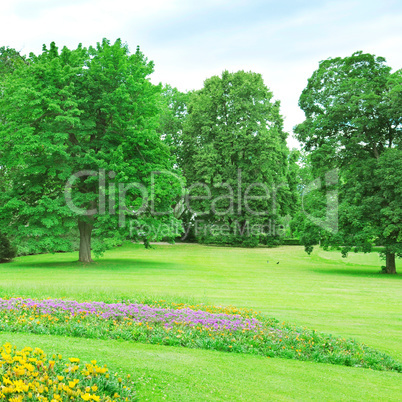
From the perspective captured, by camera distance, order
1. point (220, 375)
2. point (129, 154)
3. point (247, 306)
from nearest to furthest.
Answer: point (220, 375) → point (247, 306) → point (129, 154)

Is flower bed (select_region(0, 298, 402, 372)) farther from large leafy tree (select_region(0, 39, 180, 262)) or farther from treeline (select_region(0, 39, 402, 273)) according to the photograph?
large leafy tree (select_region(0, 39, 180, 262))

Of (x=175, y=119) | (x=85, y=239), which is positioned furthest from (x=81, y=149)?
(x=175, y=119)

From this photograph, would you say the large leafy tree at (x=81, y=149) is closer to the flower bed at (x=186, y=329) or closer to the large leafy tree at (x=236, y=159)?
the flower bed at (x=186, y=329)

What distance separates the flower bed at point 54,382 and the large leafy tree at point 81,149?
17470 millimetres

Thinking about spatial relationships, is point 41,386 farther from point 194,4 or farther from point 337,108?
point 337,108

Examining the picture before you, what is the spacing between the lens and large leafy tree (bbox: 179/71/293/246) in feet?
138

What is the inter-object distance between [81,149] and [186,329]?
1854 centimetres

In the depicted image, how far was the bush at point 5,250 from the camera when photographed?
27391 mm

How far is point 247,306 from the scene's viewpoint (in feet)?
40.8

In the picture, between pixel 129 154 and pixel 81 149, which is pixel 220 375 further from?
pixel 81 149

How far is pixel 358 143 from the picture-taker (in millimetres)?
25438

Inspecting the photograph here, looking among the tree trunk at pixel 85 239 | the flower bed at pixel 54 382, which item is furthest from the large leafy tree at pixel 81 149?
the flower bed at pixel 54 382

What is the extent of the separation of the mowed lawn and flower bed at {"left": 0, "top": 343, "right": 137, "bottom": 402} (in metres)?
0.38

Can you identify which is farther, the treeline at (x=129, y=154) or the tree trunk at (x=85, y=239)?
the tree trunk at (x=85, y=239)
